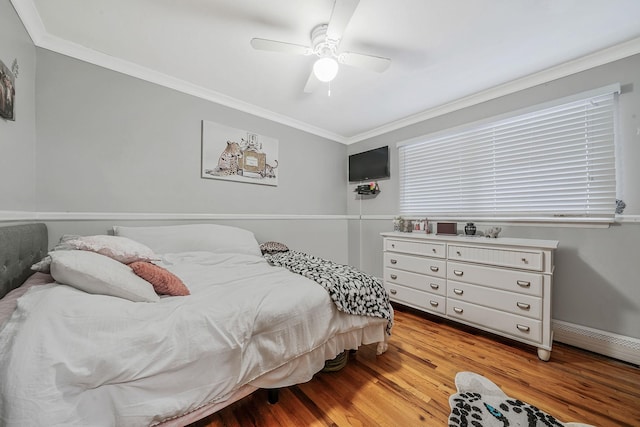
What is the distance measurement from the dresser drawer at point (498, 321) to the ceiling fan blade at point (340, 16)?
2.41 meters

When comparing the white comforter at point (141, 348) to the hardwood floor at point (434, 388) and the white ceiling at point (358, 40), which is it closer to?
the hardwood floor at point (434, 388)

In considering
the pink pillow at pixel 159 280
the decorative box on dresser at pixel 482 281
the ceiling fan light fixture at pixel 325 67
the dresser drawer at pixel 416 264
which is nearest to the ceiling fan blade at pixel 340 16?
the ceiling fan light fixture at pixel 325 67

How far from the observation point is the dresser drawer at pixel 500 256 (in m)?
1.83

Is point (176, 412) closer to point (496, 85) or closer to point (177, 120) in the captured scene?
point (177, 120)

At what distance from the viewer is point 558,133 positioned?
2074 millimetres

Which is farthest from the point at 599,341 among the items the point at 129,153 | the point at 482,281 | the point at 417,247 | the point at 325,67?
the point at 129,153

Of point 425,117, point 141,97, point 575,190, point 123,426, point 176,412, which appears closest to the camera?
point 123,426

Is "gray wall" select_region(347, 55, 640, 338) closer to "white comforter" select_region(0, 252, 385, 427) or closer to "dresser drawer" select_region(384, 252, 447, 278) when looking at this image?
"dresser drawer" select_region(384, 252, 447, 278)

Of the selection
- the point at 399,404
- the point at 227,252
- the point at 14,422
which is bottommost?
the point at 399,404

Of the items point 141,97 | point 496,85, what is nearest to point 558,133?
point 496,85

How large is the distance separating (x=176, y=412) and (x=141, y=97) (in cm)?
244

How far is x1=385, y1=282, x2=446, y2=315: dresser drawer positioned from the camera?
2.35 metres

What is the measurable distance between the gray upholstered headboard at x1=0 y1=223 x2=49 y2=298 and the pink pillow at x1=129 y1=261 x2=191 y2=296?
55cm

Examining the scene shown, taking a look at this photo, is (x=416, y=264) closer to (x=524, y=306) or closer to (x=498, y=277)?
(x=498, y=277)
